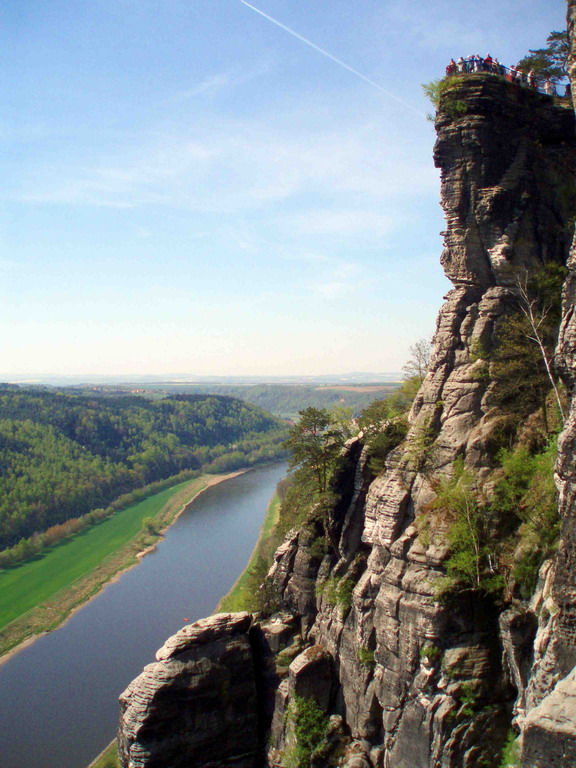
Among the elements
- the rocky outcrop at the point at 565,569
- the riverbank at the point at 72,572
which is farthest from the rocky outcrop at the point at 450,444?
the riverbank at the point at 72,572

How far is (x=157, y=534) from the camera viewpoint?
69375 mm

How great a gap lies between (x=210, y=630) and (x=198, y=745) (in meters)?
4.02

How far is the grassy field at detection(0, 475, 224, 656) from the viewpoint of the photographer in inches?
1871

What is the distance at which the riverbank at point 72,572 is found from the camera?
46.9 metres

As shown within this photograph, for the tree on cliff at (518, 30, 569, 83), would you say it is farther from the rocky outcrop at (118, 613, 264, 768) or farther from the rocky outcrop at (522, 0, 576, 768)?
the rocky outcrop at (118, 613, 264, 768)

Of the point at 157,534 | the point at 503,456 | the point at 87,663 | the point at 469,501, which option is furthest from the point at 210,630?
the point at 157,534

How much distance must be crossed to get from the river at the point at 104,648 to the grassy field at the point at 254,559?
4.07ft

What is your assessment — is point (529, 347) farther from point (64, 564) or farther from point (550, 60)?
point (64, 564)

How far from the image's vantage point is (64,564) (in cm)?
6119

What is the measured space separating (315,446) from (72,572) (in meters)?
44.3

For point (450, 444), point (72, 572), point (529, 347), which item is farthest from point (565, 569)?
point (72, 572)

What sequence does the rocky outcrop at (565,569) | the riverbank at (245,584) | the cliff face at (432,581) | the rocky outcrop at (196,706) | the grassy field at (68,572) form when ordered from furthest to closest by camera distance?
the grassy field at (68,572)
the riverbank at (245,584)
the rocky outcrop at (196,706)
the cliff face at (432,581)
the rocky outcrop at (565,569)

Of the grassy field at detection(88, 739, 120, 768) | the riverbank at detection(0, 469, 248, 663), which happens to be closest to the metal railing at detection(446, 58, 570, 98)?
the grassy field at detection(88, 739, 120, 768)

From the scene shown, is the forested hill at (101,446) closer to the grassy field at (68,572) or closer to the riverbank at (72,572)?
the riverbank at (72,572)
